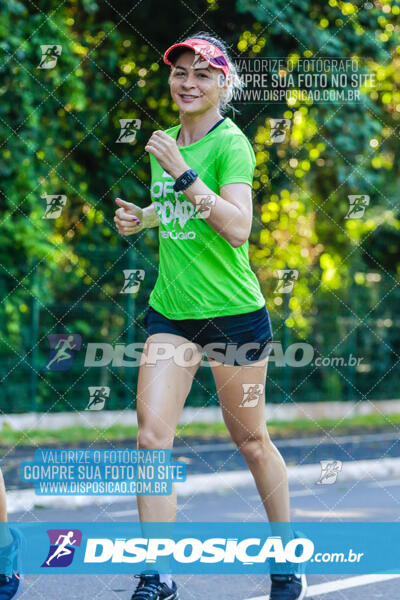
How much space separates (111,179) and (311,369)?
4683 millimetres

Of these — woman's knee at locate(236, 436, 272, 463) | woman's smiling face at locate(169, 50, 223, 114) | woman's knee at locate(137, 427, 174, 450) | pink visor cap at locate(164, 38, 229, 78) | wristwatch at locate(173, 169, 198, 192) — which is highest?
pink visor cap at locate(164, 38, 229, 78)

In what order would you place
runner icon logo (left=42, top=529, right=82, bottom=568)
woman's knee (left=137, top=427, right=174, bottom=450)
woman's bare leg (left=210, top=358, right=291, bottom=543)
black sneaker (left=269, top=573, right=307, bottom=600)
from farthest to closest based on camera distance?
runner icon logo (left=42, top=529, right=82, bottom=568) → black sneaker (left=269, top=573, right=307, bottom=600) → woman's bare leg (left=210, top=358, right=291, bottom=543) → woman's knee (left=137, top=427, right=174, bottom=450)

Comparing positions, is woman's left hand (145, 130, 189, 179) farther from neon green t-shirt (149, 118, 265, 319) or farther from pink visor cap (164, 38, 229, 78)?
pink visor cap (164, 38, 229, 78)

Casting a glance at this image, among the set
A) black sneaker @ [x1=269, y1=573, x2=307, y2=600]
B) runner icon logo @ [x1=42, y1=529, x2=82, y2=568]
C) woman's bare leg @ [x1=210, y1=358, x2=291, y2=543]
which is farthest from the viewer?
runner icon logo @ [x1=42, y1=529, x2=82, y2=568]

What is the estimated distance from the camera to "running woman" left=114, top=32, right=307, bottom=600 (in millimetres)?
4121

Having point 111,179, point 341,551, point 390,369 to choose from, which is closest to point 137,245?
point 111,179

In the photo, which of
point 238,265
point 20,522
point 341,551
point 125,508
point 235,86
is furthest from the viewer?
point 125,508

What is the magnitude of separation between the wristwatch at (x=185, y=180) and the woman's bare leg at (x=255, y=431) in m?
0.69

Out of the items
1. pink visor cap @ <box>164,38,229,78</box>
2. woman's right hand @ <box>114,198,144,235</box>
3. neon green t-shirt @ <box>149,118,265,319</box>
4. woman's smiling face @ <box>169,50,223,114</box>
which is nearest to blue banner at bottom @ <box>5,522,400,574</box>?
neon green t-shirt @ <box>149,118,265,319</box>

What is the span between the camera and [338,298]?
55.0 feet

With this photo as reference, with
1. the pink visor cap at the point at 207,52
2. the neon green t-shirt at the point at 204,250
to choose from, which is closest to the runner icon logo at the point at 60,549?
the neon green t-shirt at the point at 204,250

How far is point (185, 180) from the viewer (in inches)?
157

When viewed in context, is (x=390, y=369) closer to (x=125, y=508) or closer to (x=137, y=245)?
(x=137, y=245)

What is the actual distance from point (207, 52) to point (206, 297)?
0.95 meters
